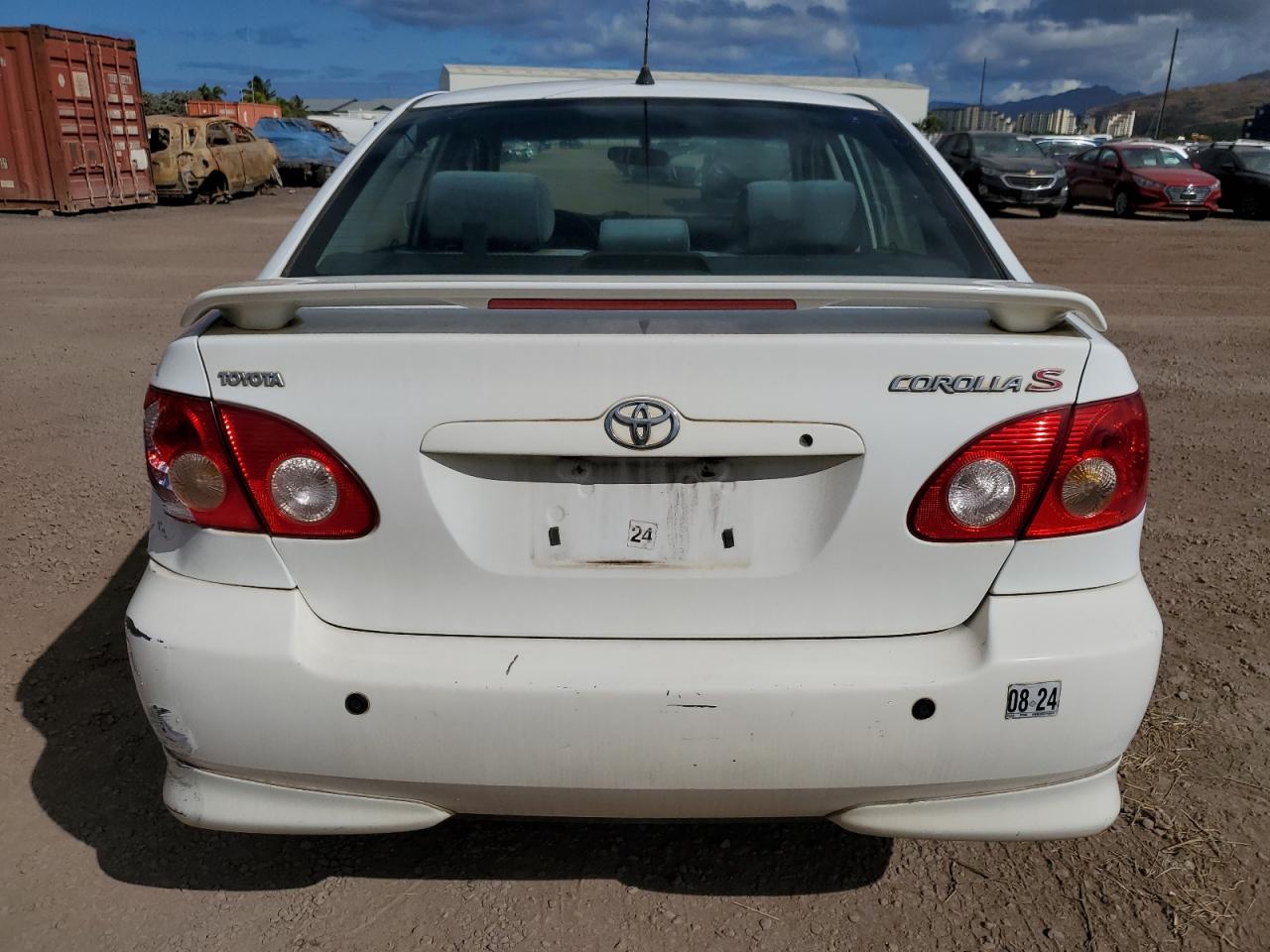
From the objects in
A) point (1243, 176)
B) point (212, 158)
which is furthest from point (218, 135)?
point (1243, 176)

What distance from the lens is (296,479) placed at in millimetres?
1858

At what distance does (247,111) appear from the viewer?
45406 mm

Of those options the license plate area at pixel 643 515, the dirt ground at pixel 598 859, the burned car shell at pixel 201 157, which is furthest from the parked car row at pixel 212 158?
the license plate area at pixel 643 515

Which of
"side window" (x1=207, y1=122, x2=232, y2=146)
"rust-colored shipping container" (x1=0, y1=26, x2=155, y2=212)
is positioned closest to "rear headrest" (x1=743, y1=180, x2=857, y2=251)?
"rust-colored shipping container" (x1=0, y1=26, x2=155, y2=212)

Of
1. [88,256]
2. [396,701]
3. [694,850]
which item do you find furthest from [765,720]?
[88,256]

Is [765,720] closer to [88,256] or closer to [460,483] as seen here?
[460,483]

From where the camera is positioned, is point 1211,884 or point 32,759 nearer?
point 1211,884

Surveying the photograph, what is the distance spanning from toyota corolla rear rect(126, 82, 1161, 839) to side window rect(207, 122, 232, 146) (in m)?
23.5

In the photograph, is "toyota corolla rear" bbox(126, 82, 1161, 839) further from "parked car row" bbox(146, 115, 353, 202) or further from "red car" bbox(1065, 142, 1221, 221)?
"red car" bbox(1065, 142, 1221, 221)

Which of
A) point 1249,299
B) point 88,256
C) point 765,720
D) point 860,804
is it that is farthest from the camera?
point 88,256

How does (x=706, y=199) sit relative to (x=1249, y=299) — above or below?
above

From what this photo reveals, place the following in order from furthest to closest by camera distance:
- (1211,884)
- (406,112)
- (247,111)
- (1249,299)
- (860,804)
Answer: (247,111)
(1249,299)
(406,112)
(1211,884)
(860,804)

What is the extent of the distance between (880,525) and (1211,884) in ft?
4.30

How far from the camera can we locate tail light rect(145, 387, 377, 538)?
72.7 inches
